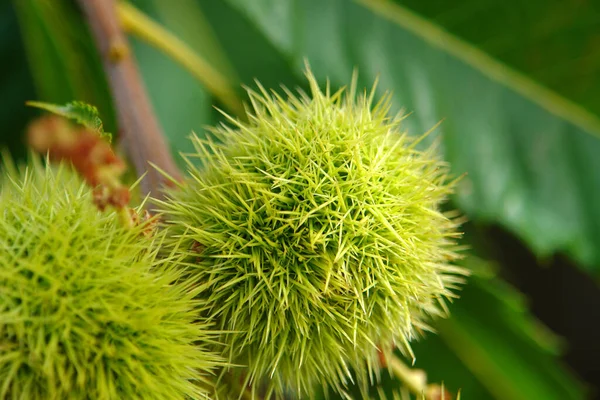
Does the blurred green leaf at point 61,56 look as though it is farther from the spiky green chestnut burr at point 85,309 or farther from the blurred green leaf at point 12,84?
the spiky green chestnut burr at point 85,309

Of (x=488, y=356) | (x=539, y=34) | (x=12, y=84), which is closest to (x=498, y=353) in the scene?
(x=488, y=356)

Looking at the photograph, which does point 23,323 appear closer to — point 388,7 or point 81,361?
point 81,361

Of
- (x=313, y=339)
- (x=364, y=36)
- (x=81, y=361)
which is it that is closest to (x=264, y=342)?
(x=313, y=339)

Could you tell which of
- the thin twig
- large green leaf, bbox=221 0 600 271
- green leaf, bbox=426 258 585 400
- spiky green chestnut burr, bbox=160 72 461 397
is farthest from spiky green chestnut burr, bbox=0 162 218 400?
green leaf, bbox=426 258 585 400

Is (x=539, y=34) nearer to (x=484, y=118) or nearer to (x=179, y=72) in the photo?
(x=484, y=118)

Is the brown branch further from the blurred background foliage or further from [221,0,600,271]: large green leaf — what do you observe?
[221,0,600,271]: large green leaf

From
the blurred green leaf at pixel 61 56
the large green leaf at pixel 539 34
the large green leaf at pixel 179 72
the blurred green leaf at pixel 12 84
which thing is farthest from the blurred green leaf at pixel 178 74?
the large green leaf at pixel 539 34
